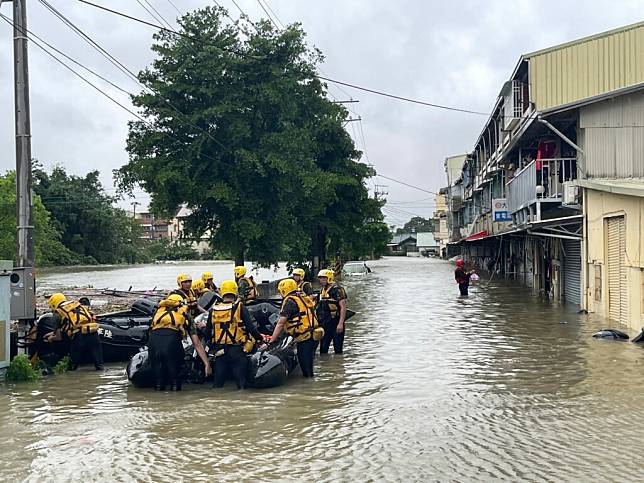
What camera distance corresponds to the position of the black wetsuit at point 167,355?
430 inches

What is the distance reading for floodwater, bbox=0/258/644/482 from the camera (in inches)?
288

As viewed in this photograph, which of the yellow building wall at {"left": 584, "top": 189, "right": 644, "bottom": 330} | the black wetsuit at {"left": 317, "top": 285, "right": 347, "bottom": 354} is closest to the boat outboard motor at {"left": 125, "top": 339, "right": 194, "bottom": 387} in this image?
the black wetsuit at {"left": 317, "top": 285, "right": 347, "bottom": 354}

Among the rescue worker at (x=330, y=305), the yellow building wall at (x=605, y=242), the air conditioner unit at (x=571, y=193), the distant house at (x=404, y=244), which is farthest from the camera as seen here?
the distant house at (x=404, y=244)

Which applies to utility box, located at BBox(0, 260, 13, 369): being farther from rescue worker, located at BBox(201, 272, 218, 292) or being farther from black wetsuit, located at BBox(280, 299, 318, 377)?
rescue worker, located at BBox(201, 272, 218, 292)

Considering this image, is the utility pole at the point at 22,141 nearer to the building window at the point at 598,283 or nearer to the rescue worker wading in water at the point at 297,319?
the rescue worker wading in water at the point at 297,319

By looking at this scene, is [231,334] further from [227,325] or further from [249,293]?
[249,293]

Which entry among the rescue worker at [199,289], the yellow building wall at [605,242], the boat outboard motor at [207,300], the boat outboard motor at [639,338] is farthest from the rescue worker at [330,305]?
the yellow building wall at [605,242]

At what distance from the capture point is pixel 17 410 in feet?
34.1

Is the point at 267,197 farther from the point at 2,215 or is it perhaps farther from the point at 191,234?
the point at 2,215

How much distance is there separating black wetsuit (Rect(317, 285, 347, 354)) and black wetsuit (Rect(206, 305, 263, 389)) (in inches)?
125

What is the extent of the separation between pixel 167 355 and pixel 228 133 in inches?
683

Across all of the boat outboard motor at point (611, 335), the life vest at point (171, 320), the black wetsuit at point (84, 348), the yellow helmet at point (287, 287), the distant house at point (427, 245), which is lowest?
the boat outboard motor at point (611, 335)

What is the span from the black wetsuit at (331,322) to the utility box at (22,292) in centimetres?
492

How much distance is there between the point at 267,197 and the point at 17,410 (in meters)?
18.7
